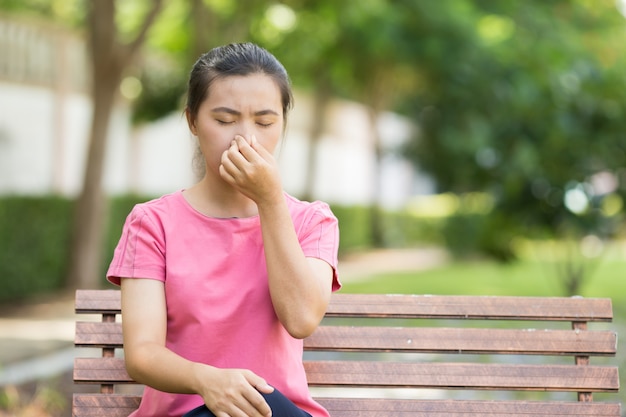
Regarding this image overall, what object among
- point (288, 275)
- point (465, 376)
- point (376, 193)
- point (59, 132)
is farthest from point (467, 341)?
point (376, 193)

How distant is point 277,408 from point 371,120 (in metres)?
23.5

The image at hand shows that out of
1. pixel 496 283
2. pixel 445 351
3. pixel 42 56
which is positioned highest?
pixel 42 56

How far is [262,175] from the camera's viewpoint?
2.31m

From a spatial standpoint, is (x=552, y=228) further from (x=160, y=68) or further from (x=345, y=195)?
(x=345, y=195)

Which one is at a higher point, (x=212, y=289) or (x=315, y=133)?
(x=315, y=133)

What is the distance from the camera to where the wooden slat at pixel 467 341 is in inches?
118

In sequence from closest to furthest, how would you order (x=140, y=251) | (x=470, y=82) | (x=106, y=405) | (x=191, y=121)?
(x=140, y=251) < (x=191, y=121) < (x=106, y=405) < (x=470, y=82)

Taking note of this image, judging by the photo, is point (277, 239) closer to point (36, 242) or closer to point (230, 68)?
point (230, 68)

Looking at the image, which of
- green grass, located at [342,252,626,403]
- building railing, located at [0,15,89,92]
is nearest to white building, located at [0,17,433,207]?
building railing, located at [0,15,89,92]

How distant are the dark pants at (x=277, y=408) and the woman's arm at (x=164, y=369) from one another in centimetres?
3

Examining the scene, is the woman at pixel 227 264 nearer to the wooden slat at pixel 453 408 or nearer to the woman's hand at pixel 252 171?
the woman's hand at pixel 252 171

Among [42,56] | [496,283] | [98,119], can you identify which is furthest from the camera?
[496,283]

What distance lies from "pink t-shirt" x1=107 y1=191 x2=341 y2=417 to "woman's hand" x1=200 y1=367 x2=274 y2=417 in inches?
6.6

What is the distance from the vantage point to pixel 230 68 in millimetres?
2473
